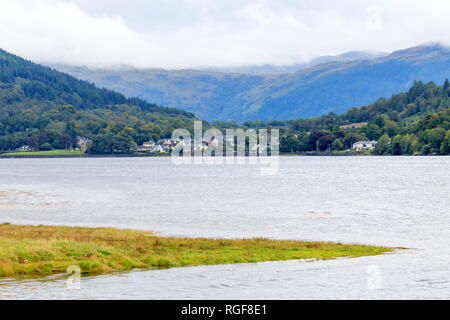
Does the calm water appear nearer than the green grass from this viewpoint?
Yes

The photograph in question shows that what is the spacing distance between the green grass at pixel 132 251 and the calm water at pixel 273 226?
1.58 meters

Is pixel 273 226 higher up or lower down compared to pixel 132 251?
lower down

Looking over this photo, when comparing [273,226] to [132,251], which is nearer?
[132,251]

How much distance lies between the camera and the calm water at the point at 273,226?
27812mm

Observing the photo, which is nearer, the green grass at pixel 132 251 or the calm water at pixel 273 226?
the calm water at pixel 273 226

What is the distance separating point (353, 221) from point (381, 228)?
19.5 feet

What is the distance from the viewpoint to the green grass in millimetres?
31938

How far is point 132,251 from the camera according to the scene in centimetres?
3578

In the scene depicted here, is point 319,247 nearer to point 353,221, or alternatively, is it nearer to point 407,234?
point 407,234

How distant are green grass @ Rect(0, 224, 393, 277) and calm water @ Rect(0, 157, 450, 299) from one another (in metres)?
1.58

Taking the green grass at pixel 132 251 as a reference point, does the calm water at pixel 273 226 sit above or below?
below

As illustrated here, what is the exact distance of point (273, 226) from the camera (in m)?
55.3

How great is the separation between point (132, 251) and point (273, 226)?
71.0 feet

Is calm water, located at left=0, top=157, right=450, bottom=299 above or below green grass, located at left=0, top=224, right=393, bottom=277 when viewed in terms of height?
below
